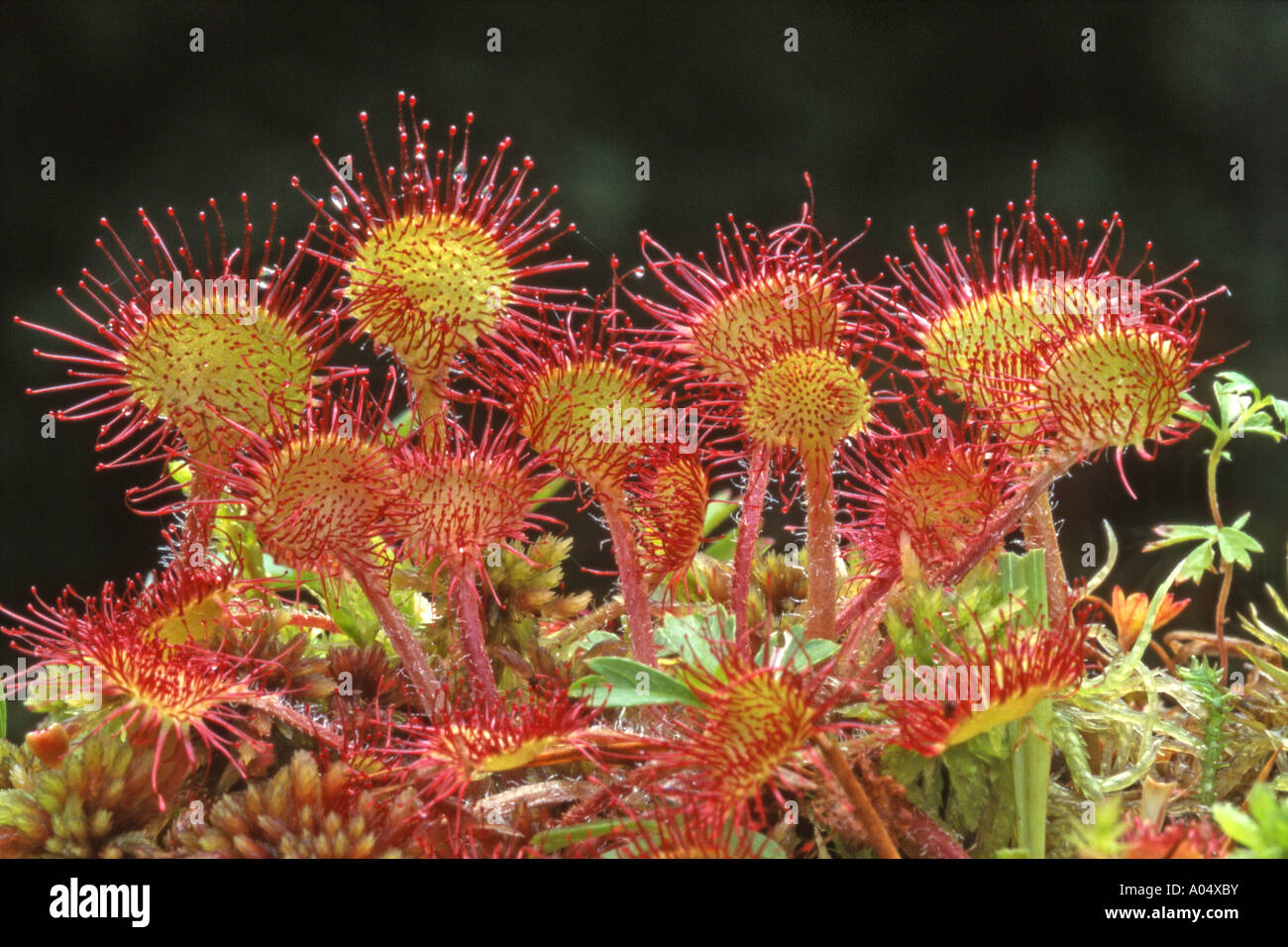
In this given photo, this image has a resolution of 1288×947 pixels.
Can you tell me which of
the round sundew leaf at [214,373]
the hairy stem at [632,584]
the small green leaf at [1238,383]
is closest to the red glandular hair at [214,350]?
the round sundew leaf at [214,373]

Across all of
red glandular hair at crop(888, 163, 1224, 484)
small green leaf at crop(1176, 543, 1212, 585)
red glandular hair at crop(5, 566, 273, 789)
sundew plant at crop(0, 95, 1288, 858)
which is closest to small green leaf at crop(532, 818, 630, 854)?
sundew plant at crop(0, 95, 1288, 858)

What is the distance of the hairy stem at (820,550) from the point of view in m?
0.44

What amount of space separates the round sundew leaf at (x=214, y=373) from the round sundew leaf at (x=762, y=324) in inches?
6.7

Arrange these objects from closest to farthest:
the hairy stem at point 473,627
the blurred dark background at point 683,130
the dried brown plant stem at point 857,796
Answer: the dried brown plant stem at point 857,796
the hairy stem at point 473,627
the blurred dark background at point 683,130

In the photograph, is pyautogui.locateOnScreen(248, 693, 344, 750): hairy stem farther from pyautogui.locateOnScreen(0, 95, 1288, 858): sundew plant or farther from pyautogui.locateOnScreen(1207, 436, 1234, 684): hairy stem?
pyautogui.locateOnScreen(1207, 436, 1234, 684): hairy stem

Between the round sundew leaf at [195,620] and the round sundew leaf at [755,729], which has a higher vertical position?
the round sundew leaf at [195,620]

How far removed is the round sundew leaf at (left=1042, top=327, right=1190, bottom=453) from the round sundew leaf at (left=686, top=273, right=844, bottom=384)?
9 centimetres

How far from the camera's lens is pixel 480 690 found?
0.44 meters

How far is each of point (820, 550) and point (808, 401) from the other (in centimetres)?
7

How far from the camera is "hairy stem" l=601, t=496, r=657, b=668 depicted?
441 millimetres

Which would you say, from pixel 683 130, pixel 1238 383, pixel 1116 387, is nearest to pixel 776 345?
pixel 1116 387

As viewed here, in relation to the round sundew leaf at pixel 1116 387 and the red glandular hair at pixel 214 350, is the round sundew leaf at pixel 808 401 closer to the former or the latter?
the round sundew leaf at pixel 1116 387
